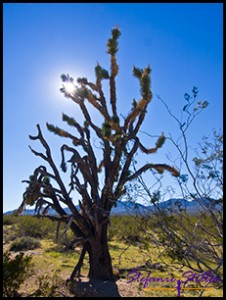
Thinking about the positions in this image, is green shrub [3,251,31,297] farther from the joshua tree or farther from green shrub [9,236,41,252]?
green shrub [9,236,41,252]

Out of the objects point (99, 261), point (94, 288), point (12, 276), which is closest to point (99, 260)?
Result: point (99, 261)

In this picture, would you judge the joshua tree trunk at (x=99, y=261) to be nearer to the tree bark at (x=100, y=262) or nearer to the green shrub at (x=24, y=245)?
the tree bark at (x=100, y=262)

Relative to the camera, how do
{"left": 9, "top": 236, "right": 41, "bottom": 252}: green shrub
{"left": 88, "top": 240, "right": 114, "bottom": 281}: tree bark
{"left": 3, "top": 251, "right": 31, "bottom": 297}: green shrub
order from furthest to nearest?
1. {"left": 9, "top": 236, "right": 41, "bottom": 252}: green shrub
2. {"left": 88, "top": 240, "right": 114, "bottom": 281}: tree bark
3. {"left": 3, "top": 251, "right": 31, "bottom": 297}: green shrub

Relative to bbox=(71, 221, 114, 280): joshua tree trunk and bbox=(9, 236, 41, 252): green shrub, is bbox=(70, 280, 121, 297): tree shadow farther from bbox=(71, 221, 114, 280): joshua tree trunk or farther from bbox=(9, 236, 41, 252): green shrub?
bbox=(9, 236, 41, 252): green shrub

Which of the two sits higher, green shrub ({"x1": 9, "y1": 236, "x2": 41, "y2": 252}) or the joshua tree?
the joshua tree

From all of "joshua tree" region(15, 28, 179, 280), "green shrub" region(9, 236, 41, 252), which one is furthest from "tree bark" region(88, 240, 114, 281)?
"green shrub" region(9, 236, 41, 252)

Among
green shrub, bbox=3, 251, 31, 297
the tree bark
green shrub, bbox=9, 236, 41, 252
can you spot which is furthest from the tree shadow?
green shrub, bbox=9, 236, 41, 252

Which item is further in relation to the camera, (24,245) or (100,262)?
(24,245)

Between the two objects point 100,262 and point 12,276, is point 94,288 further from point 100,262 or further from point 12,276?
point 12,276

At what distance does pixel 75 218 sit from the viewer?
7.25 meters

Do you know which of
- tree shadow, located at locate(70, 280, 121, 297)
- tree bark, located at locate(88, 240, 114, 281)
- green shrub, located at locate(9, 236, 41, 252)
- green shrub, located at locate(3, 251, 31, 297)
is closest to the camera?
green shrub, located at locate(3, 251, 31, 297)

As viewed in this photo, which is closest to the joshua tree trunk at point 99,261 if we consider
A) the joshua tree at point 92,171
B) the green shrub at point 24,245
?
the joshua tree at point 92,171

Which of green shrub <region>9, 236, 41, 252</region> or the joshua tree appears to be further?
green shrub <region>9, 236, 41, 252</region>

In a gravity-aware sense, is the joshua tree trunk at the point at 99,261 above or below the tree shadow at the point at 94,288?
above
